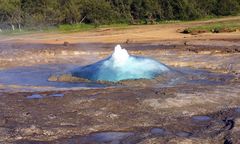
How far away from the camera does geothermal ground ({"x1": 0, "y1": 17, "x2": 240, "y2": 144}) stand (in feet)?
25.2

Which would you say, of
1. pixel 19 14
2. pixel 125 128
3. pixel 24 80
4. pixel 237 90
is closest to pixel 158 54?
pixel 24 80

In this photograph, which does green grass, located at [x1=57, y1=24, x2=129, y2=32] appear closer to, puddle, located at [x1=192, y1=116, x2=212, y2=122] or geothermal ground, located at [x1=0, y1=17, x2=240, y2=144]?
geothermal ground, located at [x1=0, y1=17, x2=240, y2=144]

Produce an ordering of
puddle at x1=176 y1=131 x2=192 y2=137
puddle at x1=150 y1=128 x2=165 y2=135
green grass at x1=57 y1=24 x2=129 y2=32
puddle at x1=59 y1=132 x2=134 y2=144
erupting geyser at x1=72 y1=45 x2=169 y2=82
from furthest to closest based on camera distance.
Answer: green grass at x1=57 y1=24 x2=129 y2=32 < erupting geyser at x1=72 y1=45 x2=169 y2=82 < puddle at x1=150 y1=128 x2=165 y2=135 < puddle at x1=176 y1=131 x2=192 y2=137 < puddle at x1=59 y1=132 x2=134 y2=144

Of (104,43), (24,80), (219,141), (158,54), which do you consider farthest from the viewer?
(104,43)

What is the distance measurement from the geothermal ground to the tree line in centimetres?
1898

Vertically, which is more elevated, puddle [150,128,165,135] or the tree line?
the tree line

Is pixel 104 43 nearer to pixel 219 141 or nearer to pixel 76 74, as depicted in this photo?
pixel 76 74

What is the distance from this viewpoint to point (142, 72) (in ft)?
48.0

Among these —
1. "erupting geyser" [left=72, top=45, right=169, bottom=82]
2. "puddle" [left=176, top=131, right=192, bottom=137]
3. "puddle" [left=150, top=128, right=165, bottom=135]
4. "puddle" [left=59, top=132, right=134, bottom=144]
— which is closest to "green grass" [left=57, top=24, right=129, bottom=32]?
"erupting geyser" [left=72, top=45, right=169, bottom=82]

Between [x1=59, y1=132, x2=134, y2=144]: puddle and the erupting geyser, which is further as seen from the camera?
the erupting geyser

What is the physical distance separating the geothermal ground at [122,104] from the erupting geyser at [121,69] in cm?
49

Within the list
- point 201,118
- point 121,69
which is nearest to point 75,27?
point 121,69

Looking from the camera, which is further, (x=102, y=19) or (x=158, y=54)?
(x=102, y=19)

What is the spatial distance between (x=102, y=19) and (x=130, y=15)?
2.91m
